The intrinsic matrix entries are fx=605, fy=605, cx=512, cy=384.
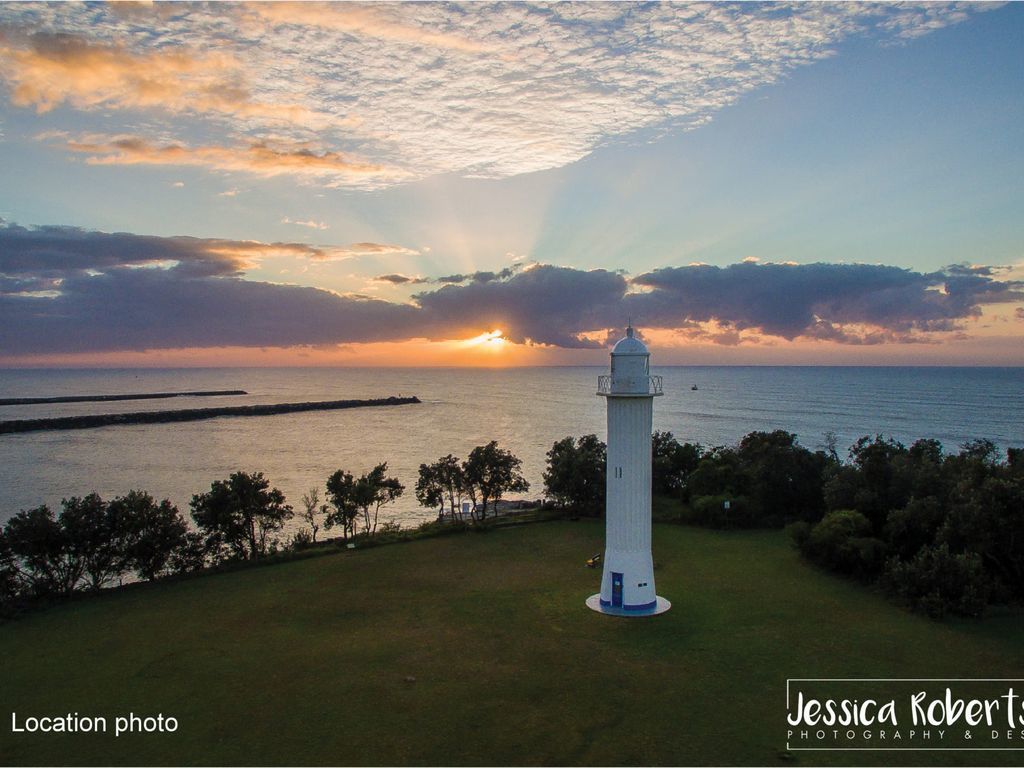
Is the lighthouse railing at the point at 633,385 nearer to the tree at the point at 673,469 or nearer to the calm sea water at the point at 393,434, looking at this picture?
the tree at the point at 673,469

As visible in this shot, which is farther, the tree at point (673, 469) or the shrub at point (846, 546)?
A: the tree at point (673, 469)

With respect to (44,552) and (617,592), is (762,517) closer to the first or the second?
(617,592)

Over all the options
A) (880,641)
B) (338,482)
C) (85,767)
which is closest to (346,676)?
(85,767)

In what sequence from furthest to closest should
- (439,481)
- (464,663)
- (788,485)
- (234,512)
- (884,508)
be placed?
(439,481)
(788,485)
(234,512)
(884,508)
(464,663)

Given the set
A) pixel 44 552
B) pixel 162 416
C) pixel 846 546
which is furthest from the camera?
pixel 162 416

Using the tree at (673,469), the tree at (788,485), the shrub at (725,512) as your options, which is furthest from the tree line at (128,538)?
the tree at (788,485)

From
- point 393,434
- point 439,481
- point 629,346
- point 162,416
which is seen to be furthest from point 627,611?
point 162,416
